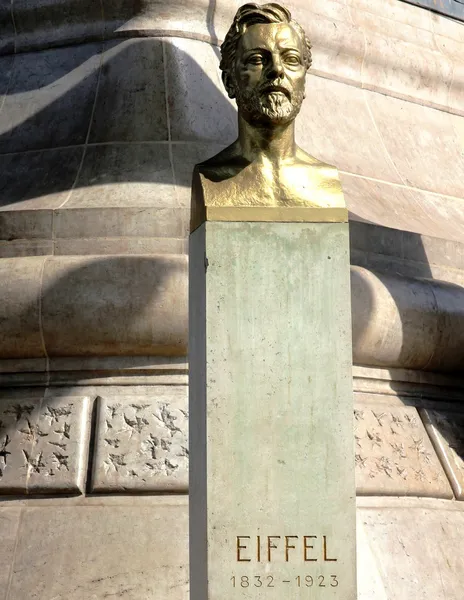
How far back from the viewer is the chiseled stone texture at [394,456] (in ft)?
31.2

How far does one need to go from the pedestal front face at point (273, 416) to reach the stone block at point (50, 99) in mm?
3890

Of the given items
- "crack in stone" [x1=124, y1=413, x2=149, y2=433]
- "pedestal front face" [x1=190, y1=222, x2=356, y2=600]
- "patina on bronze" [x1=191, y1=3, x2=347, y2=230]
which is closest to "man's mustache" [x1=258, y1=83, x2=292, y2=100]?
"patina on bronze" [x1=191, y1=3, x2=347, y2=230]

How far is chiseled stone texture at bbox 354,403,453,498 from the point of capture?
31.2 ft

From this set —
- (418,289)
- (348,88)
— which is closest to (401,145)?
(348,88)

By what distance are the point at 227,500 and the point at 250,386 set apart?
1.70ft

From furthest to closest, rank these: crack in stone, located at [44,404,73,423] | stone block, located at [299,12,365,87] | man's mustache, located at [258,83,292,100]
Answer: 1. stone block, located at [299,12,365,87]
2. crack in stone, located at [44,404,73,423]
3. man's mustache, located at [258,83,292,100]

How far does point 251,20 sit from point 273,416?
2001mm

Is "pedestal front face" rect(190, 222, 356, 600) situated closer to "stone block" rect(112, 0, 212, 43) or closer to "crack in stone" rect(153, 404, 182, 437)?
"crack in stone" rect(153, 404, 182, 437)

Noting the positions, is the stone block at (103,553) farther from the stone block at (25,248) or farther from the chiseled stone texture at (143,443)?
the stone block at (25,248)

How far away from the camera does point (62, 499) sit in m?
9.06

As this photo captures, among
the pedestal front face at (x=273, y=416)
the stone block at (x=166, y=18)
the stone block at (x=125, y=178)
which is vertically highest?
the stone block at (x=166, y=18)

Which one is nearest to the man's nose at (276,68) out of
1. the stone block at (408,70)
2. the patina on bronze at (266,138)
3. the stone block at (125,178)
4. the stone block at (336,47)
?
the patina on bronze at (266,138)

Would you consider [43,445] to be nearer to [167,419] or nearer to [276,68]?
[167,419]

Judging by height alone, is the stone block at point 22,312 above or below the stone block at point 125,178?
below
